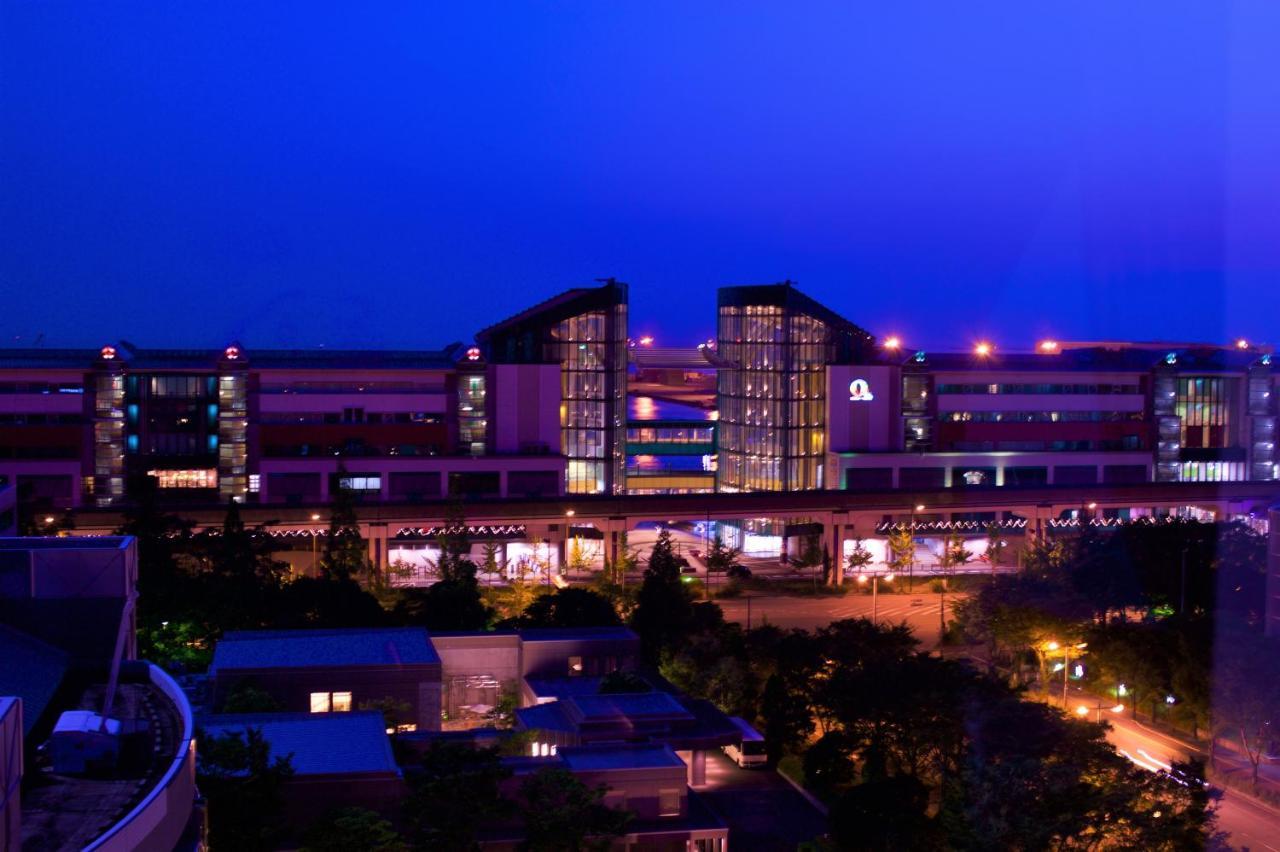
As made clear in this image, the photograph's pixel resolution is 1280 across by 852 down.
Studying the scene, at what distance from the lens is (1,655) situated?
1120 cm

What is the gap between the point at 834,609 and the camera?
25203 mm

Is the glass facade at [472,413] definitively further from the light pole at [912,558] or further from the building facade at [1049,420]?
the light pole at [912,558]

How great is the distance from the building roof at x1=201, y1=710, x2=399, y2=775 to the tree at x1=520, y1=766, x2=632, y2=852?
131 cm

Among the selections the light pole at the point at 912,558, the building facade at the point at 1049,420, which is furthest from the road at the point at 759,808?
the building facade at the point at 1049,420

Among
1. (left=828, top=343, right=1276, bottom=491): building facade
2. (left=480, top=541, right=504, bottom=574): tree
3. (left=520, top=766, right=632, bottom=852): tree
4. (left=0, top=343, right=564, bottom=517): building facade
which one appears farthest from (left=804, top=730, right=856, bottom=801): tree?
(left=828, top=343, right=1276, bottom=491): building facade

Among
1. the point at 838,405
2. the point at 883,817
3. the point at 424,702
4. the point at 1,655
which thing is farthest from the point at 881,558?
the point at 1,655

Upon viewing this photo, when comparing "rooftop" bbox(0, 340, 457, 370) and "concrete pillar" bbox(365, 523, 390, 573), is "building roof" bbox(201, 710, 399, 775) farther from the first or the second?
"rooftop" bbox(0, 340, 457, 370)

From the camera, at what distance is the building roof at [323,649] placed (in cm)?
1580

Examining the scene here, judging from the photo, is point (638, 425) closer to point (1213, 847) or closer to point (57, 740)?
point (1213, 847)

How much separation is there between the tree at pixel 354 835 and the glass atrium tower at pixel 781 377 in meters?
23.2

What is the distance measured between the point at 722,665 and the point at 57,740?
32.0 feet

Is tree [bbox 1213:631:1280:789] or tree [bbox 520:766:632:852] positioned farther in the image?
tree [bbox 1213:631:1280:789]

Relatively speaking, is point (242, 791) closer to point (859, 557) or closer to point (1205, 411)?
point (859, 557)

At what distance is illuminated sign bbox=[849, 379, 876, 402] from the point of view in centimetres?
3294
